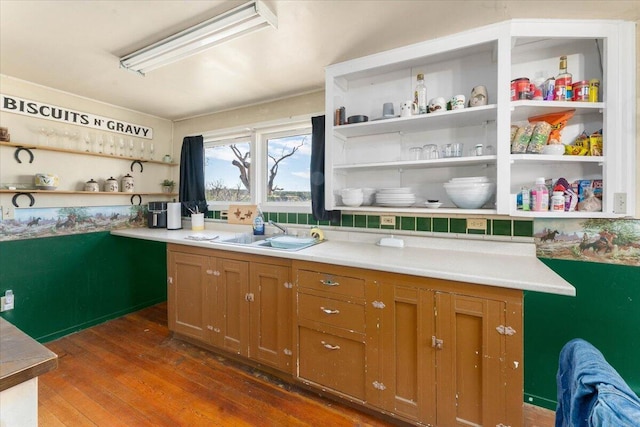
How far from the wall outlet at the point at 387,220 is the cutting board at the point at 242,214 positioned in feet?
4.35

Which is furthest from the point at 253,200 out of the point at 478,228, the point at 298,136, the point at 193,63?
the point at 478,228

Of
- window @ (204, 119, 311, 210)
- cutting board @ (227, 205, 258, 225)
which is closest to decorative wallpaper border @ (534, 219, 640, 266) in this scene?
window @ (204, 119, 311, 210)

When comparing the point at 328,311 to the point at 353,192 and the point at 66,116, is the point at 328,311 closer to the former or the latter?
the point at 353,192

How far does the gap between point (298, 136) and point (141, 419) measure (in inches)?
94.0

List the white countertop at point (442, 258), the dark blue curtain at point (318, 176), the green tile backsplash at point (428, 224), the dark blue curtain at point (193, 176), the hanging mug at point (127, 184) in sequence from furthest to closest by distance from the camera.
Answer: the dark blue curtain at point (193, 176) < the hanging mug at point (127, 184) < the dark blue curtain at point (318, 176) < the green tile backsplash at point (428, 224) < the white countertop at point (442, 258)

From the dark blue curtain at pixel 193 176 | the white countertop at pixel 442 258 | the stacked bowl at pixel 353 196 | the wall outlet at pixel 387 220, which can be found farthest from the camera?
the dark blue curtain at pixel 193 176

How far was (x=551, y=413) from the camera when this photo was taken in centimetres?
166

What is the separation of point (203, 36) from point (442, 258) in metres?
1.93

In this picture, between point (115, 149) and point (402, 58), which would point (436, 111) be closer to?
point (402, 58)

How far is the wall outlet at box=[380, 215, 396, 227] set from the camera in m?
2.14

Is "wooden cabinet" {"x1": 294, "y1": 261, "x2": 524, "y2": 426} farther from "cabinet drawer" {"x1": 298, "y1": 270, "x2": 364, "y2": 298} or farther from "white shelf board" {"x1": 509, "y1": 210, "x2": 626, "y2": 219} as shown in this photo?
"white shelf board" {"x1": 509, "y1": 210, "x2": 626, "y2": 219}

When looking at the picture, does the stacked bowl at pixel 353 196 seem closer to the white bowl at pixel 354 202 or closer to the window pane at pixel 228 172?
the white bowl at pixel 354 202

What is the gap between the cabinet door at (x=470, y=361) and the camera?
1.30 meters

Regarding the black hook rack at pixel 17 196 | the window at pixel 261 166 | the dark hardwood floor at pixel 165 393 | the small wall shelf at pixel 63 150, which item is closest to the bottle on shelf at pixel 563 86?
the window at pixel 261 166
